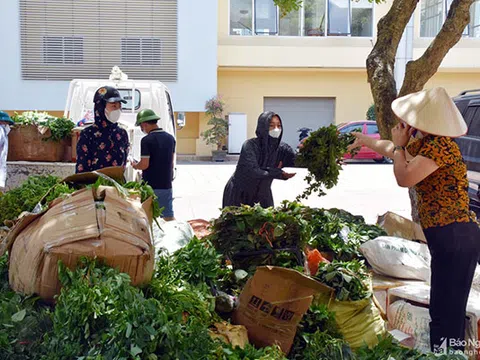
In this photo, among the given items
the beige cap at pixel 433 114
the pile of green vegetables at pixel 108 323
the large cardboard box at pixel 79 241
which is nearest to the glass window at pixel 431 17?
the beige cap at pixel 433 114

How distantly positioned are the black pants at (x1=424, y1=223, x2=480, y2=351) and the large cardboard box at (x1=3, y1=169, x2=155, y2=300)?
5.74 feet

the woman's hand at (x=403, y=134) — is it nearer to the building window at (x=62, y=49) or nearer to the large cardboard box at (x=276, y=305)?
the large cardboard box at (x=276, y=305)

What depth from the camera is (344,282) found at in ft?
12.2

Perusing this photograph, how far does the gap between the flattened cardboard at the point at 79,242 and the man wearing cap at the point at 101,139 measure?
215cm

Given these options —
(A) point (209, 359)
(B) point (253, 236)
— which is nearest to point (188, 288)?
(A) point (209, 359)

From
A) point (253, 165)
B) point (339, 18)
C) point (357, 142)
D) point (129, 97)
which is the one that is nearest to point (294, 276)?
point (357, 142)

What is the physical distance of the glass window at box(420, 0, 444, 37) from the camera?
24.8 meters

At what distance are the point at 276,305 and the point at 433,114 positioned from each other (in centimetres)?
153

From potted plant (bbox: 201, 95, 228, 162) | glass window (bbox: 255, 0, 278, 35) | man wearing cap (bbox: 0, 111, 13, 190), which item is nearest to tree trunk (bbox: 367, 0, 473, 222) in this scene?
man wearing cap (bbox: 0, 111, 13, 190)

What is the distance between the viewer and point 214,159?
75.7 ft

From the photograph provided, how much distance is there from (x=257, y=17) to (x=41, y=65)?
8.48 metres

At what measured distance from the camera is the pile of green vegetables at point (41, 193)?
3.74 m

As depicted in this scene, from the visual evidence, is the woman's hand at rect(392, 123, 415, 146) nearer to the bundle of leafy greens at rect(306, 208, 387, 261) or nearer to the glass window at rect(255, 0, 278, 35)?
the bundle of leafy greens at rect(306, 208, 387, 261)

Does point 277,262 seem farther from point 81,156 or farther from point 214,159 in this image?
point 214,159
